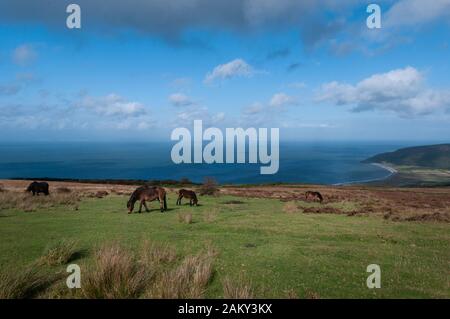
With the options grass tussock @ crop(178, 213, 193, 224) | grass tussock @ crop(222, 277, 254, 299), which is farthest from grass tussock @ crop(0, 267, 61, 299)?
grass tussock @ crop(178, 213, 193, 224)

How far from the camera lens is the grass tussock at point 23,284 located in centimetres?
827

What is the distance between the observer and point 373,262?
11.9m

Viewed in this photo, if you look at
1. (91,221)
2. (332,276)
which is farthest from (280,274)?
(91,221)

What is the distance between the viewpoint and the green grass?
31.6ft

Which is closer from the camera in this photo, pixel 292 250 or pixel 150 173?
pixel 292 250

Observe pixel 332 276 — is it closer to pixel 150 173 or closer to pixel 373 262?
pixel 373 262

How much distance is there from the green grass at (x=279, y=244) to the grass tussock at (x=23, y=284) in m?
1.11

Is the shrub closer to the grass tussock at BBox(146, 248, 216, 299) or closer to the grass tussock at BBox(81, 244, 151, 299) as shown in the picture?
the grass tussock at BBox(146, 248, 216, 299)

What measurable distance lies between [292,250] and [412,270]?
386cm

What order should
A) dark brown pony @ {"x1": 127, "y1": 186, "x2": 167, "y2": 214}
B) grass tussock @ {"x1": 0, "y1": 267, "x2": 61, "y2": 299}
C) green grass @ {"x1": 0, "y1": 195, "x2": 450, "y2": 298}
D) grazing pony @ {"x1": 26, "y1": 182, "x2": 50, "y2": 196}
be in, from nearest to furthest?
grass tussock @ {"x1": 0, "y1": 267, "x2": 61, "y2": 299}
green grass @ {"x1": 0, "y1": 195, "x2": 450, "y2": 298}
dark brown pony @ {"x1": 127, "y1": 186, "x2": 167, "y2": 214}
grazing pony @ {"x1": 26, "y1": 182, "x2": 50, "y2": 196}

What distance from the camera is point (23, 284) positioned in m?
8.81

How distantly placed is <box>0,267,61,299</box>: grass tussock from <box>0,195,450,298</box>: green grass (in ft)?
3.63

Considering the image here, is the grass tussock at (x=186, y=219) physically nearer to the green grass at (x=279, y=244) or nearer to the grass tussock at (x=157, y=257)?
the green grass at (x=279, y=244)

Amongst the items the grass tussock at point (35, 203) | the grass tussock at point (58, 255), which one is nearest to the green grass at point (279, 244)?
the grass tussock at point (58, 255)
